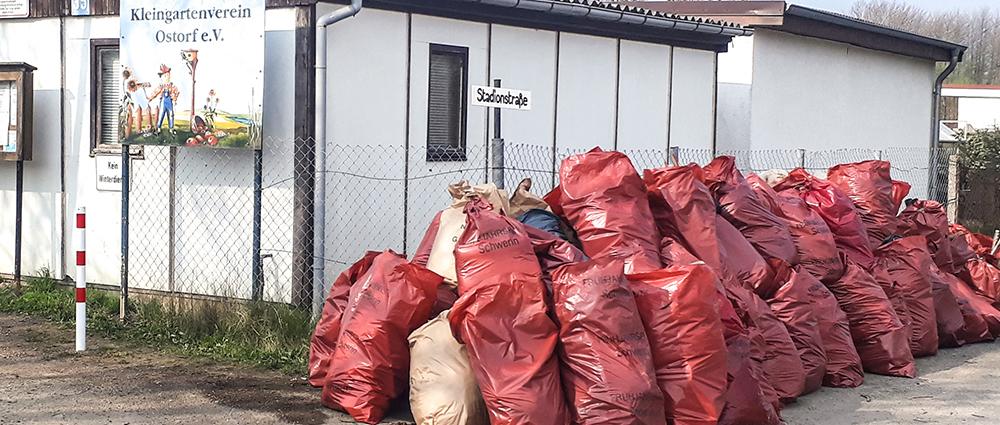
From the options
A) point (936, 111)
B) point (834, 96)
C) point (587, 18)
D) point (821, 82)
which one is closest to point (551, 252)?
point (587, 18)

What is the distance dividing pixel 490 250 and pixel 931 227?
197 inches

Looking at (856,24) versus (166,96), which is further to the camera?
(856,24)

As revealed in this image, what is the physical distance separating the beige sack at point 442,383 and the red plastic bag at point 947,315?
4.56m

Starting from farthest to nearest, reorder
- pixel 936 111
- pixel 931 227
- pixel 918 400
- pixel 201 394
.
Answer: pixel 936 111
pixel 931 227
pixel 918 400
pixel 201 394

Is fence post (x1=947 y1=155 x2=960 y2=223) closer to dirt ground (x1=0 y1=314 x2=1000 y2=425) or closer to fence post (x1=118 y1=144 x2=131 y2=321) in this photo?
dirt ground (x1=0 y1=314 x2=1000 y2=425)

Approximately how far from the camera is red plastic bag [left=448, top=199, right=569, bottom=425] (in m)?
5.71

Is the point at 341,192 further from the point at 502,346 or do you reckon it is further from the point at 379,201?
the point at 502,346

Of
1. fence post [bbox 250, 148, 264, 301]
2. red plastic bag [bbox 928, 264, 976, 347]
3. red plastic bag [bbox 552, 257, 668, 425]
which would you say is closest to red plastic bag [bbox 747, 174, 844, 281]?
red plastic bag [bbox 928, 264, 976, 347]

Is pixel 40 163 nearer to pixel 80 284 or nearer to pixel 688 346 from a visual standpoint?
pixel 80 284

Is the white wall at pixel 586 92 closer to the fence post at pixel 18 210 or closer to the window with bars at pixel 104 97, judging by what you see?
the window with bars at pixel 104 97

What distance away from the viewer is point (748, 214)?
796 cm

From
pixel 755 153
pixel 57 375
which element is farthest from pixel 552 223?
pixel 755 153

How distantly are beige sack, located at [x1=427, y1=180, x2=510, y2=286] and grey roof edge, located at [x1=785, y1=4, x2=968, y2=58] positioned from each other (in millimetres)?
8581

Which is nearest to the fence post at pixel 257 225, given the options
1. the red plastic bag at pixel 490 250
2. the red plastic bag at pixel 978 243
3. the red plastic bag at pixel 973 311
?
the red plastic bag at pixel 490 250
